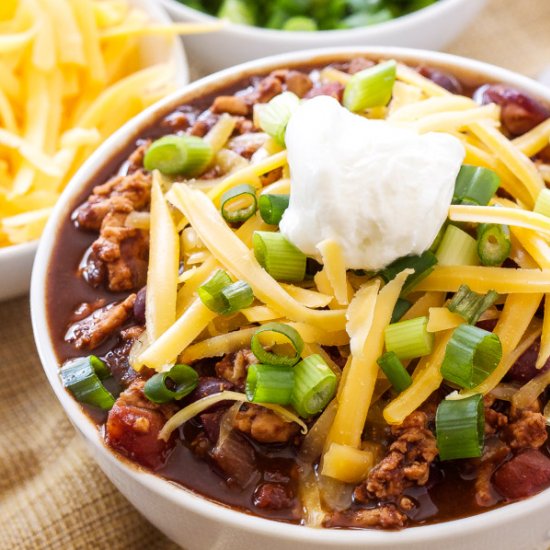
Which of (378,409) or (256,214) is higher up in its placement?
(256,214)

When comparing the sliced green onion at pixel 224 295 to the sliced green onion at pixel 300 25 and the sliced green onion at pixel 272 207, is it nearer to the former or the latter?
the sliced green onion at pixel 272 207

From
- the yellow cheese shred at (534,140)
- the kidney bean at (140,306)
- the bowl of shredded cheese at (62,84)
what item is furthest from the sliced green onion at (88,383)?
the yellow cheese shred at (534,140)

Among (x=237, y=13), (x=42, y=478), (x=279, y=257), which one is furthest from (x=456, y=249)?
(x=237, y=13)

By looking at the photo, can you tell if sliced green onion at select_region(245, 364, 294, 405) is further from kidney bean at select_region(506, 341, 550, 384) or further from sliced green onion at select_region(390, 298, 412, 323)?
kidney bean at select_region(506, 341, 550, 384)

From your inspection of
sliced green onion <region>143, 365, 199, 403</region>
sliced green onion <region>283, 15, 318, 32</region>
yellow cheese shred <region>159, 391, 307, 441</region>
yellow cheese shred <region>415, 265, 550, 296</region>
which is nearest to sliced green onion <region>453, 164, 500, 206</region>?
yellow cheese shred <region>415, 265, 550, 296</region>

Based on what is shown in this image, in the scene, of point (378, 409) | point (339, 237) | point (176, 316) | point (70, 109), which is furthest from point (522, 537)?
point (70, 109)

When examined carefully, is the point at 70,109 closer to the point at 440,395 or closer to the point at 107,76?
the point at 107,76

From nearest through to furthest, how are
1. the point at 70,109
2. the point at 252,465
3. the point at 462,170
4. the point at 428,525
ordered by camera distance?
the point at 428,525 < the point at 252,465 < the point at 462,170 < the point at 70,109
